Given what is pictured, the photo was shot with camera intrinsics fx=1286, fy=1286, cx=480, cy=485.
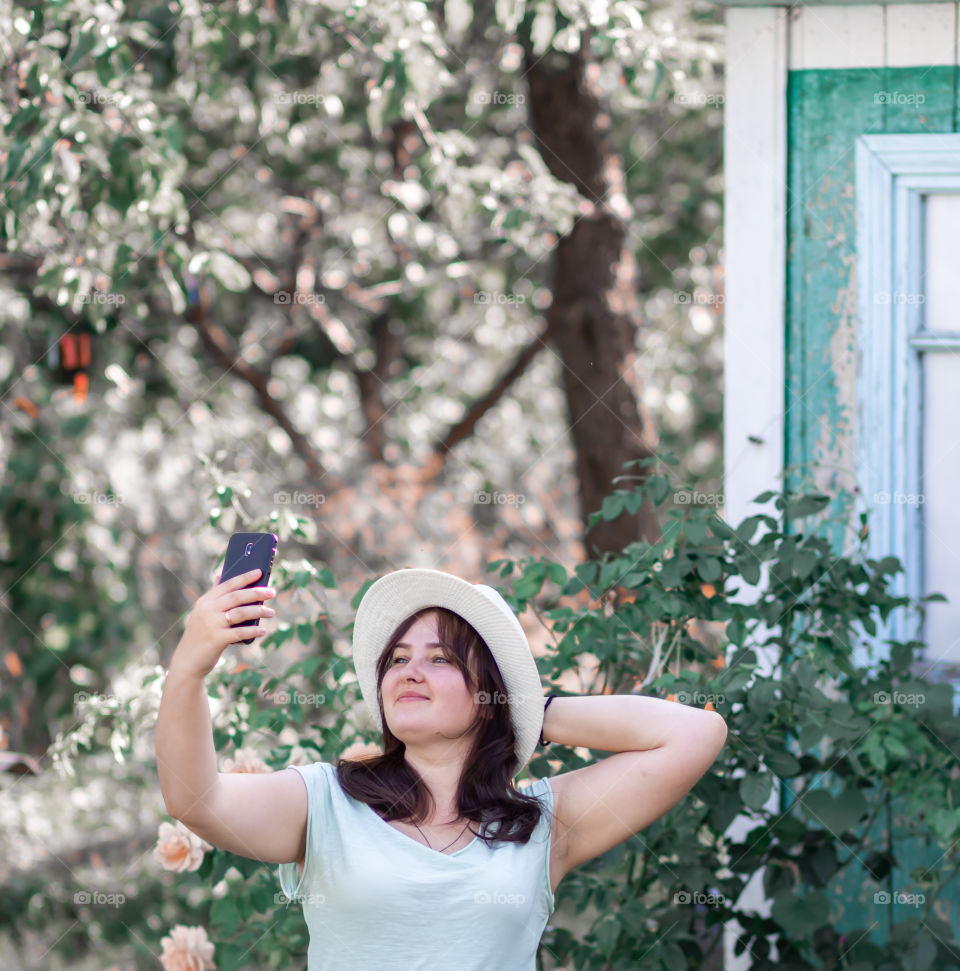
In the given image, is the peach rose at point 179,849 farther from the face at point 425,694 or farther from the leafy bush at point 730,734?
the face at point 425,694

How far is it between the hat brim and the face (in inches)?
2.5

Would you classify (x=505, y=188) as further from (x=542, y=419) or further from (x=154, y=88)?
(x=542, y=419)

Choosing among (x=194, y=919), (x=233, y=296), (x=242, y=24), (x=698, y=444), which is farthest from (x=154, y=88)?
(x=698, y=444)

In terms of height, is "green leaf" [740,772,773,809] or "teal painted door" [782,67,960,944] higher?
"teal painted door" [782,67,960,944]

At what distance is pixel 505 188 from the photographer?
167 inches

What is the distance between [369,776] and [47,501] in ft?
11.2

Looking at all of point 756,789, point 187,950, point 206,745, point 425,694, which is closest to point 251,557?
point 206,745

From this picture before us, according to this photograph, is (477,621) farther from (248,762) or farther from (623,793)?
(248,762)

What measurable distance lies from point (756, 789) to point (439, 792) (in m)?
0.81

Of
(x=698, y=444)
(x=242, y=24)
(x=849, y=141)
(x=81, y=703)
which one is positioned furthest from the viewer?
(x=698, y=444)

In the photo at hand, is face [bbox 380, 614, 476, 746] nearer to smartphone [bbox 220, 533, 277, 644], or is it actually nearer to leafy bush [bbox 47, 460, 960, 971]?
smartphone [bbox 220, 533, 277, 644]

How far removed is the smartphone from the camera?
1820 millimetres

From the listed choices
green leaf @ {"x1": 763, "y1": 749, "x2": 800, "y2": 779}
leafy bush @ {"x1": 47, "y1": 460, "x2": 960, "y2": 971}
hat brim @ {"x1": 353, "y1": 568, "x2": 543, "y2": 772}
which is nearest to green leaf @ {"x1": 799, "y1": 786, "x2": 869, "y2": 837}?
leafy bush @ {"x1": 47, "y1": 460, "x2": 960, "y2": 971}

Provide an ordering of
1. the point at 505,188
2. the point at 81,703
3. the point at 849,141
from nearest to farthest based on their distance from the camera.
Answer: the point at 81,703 → the point at 849,141 → the point at 505,188
